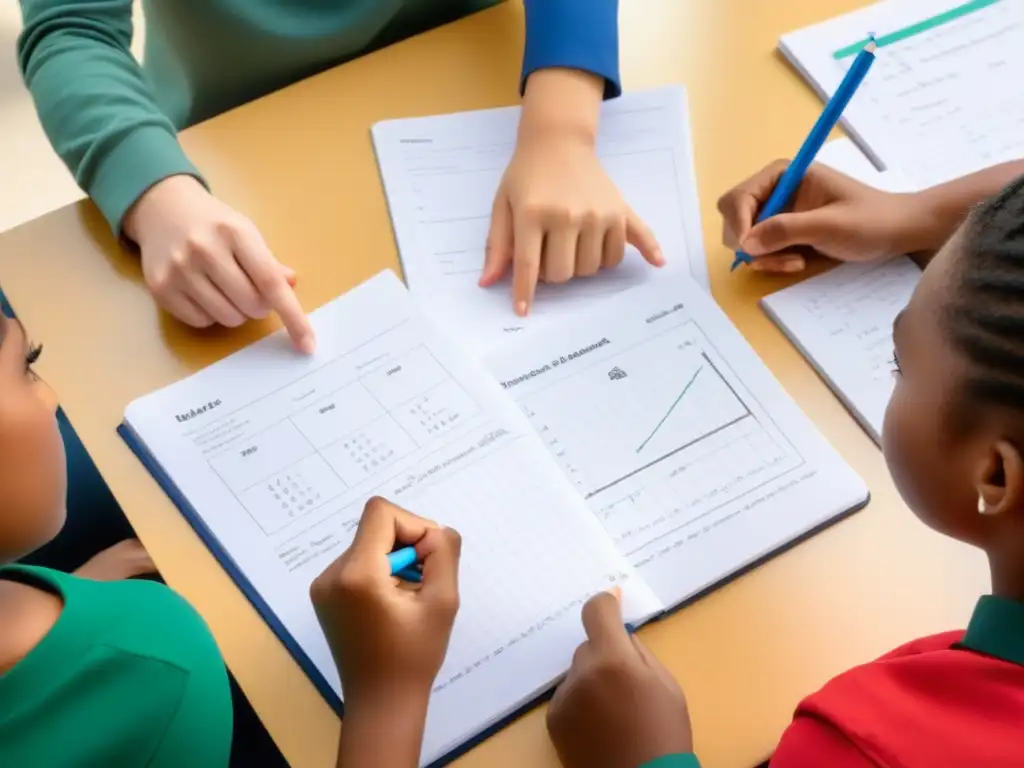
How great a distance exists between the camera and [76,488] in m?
0.85

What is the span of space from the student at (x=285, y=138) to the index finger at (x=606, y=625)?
25 cm

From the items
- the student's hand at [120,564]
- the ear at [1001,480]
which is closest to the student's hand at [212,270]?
the student's hand at [120,564]

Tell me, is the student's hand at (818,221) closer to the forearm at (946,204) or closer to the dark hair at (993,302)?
the forearm at (946,204)

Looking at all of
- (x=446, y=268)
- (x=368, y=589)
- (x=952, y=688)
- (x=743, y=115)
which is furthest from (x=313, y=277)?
(x=952, y=688)

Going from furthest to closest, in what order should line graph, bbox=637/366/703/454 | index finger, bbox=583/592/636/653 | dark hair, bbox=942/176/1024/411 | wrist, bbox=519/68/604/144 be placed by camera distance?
wrist, bbox=519/68/604/144, line graph, bbox=637/366/703/454, index finger, bbox=583/592/636/653, dark hair, bbox=942/176/1024/411

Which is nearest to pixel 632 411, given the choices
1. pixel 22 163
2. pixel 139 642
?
pixel 139 642

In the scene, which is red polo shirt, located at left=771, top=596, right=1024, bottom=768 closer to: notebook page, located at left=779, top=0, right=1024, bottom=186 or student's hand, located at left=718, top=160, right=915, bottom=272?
student's hand, located at left=718, top=160, right=915, bottom=272

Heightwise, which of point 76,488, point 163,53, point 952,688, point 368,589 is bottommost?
point 952,688

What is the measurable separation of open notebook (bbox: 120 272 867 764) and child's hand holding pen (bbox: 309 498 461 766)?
19 mm

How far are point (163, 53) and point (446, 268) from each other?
49 cm

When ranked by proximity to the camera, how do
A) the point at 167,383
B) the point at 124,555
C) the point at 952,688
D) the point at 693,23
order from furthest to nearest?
1. the point at 693,23
2. the point at 124,555
3. the point at 167,383
4. the point at 952,688

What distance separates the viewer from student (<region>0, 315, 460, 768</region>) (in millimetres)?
528

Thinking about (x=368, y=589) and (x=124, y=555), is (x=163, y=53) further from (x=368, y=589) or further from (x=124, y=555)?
(x=368, y=589)

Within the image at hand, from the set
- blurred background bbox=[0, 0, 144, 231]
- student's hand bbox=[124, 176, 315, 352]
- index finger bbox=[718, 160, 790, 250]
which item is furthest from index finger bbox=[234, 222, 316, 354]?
blurred background bbox=[0, 0, 144, 231]
